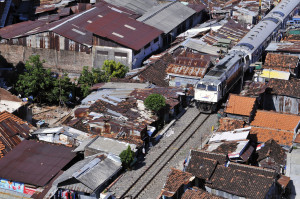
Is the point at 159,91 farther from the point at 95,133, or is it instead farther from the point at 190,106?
the point at 95,133

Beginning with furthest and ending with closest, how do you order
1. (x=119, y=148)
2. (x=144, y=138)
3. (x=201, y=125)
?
(x=201, y=125), (x=144, y=138), (x=119, y=148)

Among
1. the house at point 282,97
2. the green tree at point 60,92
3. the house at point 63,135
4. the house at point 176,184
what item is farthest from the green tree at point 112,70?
the house at point 176,184

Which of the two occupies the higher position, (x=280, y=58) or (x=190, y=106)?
(x=280, y=58)

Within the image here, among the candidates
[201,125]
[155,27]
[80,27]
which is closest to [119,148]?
[201,125]

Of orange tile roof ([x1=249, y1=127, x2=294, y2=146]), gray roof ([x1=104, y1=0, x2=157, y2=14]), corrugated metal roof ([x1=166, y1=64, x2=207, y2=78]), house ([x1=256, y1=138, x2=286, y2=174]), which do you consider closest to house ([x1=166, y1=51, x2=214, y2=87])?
corrugated metal roof ([x1=166, y1=64, x2=207, y2=78])

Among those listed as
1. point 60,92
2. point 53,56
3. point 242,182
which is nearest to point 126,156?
point 242,182

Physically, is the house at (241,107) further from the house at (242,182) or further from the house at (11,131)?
the house at (11,131)

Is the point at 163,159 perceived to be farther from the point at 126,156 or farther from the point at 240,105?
the point at 240,105

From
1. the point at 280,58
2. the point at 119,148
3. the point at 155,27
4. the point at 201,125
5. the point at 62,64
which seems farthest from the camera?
the point at 155,27
